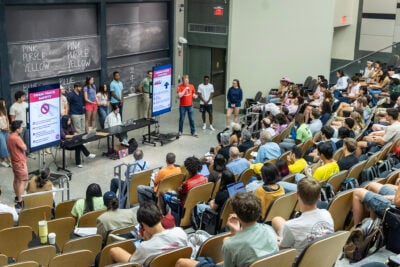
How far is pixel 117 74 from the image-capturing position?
42.9 ft

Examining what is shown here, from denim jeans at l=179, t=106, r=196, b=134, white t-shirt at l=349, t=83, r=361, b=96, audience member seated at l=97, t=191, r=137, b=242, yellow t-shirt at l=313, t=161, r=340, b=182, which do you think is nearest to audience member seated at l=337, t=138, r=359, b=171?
yellow t-shirt at l=313, t=161, r=340, b=182

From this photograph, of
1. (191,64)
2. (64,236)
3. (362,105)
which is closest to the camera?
(64,236)

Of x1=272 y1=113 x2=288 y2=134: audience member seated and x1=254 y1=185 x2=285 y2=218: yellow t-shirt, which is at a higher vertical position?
x1=254 y1=185 x2=285 y2=218: yellow t-shirt

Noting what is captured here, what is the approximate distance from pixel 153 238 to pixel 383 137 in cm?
535

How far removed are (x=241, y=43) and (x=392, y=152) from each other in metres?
8.06

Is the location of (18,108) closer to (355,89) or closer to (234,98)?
(234,98)

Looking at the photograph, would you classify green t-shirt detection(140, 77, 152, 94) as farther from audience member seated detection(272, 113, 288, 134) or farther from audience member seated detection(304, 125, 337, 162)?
audience member seated detection(304, 125, 337, 162)

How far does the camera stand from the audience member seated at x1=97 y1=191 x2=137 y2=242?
5965mm

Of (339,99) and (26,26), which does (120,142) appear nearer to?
(26,26)

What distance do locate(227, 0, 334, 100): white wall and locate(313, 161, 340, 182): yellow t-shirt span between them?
8.72m

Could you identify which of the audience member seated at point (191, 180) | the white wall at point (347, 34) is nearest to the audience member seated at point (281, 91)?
the white wall at point (347, 34)

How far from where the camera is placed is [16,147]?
8.60m

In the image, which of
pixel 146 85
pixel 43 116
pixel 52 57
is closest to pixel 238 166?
pixel 43 116

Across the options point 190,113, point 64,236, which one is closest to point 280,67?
point 190,113
